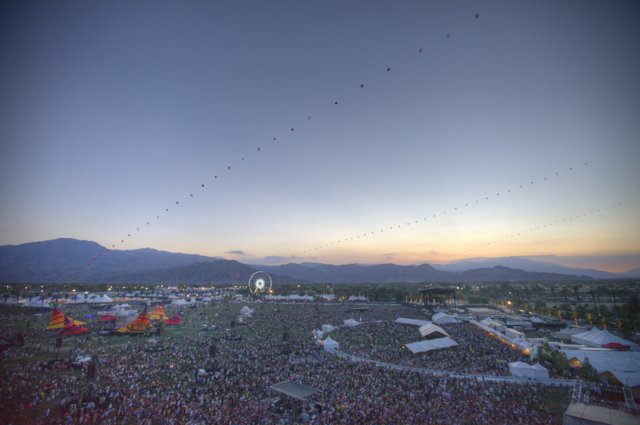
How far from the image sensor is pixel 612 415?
1062cm

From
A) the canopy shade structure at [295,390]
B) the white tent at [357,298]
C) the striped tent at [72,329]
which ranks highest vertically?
the striped tent at [72,329]

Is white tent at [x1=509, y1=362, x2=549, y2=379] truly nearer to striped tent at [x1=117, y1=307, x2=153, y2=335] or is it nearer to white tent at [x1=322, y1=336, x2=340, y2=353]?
white tent at [x1=322, y1=336, x2=340, y2=353]

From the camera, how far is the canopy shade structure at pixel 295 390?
47.4 ft

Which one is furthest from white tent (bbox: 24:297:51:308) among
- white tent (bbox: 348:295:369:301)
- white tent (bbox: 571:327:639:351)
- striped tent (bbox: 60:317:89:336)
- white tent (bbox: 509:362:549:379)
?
white tent (bbox: 571:327:639:351)

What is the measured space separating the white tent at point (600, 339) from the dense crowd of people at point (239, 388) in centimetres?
754

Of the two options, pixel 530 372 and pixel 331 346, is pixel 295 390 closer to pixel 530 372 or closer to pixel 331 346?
pixel 331 346

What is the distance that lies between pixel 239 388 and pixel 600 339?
27.7m

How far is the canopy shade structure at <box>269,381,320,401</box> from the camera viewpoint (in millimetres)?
14453

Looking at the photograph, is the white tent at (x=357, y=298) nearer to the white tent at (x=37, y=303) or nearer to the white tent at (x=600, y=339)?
the white tent at (x=600, y=339)

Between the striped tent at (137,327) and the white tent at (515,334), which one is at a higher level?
the striped tent at (137,327)

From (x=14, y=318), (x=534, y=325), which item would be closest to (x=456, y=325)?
(x=534, y=325)

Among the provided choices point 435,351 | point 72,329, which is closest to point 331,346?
point 435,351

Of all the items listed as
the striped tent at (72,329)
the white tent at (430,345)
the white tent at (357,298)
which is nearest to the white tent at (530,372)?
the white tent at (430,345)

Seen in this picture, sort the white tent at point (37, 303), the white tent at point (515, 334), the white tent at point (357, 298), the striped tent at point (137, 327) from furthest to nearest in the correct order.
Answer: the white tent at point (357, 298) → the white tent at point (37, 303) → the striped tent at point (137, 327) → the white tent at point (515, 334)
